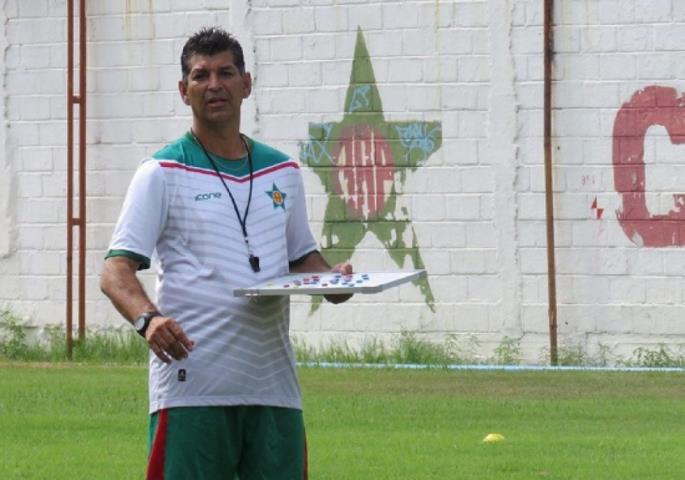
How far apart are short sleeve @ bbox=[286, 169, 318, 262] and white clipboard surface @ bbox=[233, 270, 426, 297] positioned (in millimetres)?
188

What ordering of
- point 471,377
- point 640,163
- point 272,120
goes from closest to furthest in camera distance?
point 471,377 < point 640,163 < point 272,120

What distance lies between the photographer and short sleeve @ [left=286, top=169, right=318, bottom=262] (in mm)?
6012

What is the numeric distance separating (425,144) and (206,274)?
10412 millimetres

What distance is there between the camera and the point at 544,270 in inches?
619

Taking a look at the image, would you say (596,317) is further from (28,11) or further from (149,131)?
(28,11)

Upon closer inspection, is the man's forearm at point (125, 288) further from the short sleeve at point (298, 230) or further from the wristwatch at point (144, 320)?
the short sleeve at point (298, 230)

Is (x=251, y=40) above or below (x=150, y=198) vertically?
above

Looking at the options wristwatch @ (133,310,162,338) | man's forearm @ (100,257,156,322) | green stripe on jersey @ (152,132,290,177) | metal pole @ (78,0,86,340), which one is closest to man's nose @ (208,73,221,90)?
green stripe on jersey @ (152,132,290,177)

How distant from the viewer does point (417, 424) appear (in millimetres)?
11523

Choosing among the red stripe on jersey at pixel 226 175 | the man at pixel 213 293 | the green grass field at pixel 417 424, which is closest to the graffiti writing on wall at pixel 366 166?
the green grass field at pixel 417 424

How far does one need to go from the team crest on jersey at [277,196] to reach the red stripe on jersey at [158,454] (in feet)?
2.52

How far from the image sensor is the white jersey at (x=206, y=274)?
18.5 ft

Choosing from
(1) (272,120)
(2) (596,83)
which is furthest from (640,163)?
(1) (272,120)

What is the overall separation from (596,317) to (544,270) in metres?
0.61
